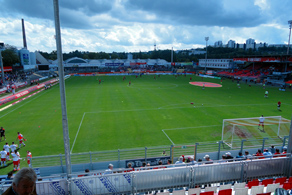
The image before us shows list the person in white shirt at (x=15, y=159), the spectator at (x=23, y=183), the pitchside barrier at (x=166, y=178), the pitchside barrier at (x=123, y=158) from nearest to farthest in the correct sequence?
the spectator at (x=23, y=183)
the pitchside barrier at (x=166, y=178)
the pitchside barrier at (x=123, y=158)
the person in white shirt at (x=15, y=159)

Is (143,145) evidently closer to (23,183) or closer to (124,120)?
(124,120)

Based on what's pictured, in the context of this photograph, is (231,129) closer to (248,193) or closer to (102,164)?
(248,193)

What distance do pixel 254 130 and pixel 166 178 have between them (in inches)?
467

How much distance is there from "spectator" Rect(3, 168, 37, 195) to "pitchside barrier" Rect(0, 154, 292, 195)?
533 cm

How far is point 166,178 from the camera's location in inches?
335

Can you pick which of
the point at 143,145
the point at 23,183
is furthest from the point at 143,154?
the point at 23,183

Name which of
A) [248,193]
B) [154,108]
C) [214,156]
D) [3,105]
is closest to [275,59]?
[154,108]

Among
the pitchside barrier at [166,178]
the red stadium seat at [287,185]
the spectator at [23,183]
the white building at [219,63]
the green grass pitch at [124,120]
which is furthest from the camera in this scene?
the white building at [219,63]

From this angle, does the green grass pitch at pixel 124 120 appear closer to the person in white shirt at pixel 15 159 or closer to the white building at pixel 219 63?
the person in white shirt at pixel 15 159

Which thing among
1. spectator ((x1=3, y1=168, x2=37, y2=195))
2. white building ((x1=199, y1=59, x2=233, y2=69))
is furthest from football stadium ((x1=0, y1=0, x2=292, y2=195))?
white building ((x1=199, y1=59, x2=233, y2=69))

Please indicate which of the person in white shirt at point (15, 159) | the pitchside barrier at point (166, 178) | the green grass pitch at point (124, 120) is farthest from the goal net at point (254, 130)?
the person in white shirt at point (15, 159)

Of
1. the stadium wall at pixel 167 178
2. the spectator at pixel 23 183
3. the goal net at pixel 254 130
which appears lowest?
the goal net at pixel 254 130

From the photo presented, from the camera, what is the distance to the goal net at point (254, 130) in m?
16.5

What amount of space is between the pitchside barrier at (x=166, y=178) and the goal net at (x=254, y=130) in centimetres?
677
